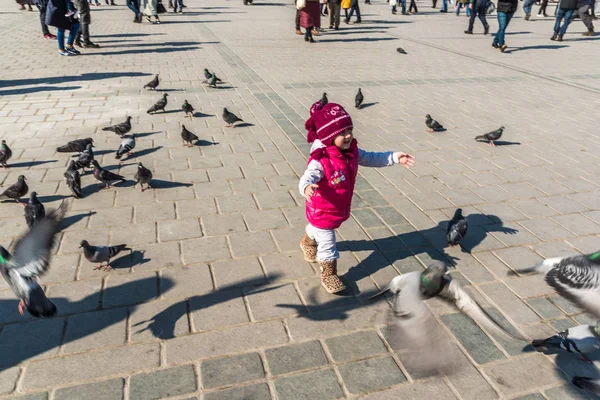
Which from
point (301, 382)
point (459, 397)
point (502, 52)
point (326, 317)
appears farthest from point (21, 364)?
point (502, 52)

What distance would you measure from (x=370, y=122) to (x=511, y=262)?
14.7ft

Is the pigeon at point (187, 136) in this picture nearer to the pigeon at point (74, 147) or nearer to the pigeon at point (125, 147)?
the pigeon at point (125, 147)

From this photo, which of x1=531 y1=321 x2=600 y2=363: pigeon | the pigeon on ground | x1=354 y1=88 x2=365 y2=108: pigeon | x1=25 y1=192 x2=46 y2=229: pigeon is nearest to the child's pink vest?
the pigeon on ground

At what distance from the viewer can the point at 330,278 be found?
3.73 metres

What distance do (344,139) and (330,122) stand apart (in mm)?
184

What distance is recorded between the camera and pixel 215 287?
3760mm

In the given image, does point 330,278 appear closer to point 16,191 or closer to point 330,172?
point 330,172

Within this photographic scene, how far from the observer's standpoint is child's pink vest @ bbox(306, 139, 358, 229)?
3430 millimetres

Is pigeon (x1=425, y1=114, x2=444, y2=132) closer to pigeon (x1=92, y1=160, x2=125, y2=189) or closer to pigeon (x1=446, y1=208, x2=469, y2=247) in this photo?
pigeon (x1=446, y1=208, x2=469, y2=247)

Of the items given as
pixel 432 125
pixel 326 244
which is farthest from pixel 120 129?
pixel 432 125

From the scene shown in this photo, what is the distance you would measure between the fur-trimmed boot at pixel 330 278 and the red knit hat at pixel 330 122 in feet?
3.52

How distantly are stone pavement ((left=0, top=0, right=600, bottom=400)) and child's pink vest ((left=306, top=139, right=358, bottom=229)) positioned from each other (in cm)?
66

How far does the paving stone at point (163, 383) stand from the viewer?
277cm

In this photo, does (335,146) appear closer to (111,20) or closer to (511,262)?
(511,262)
